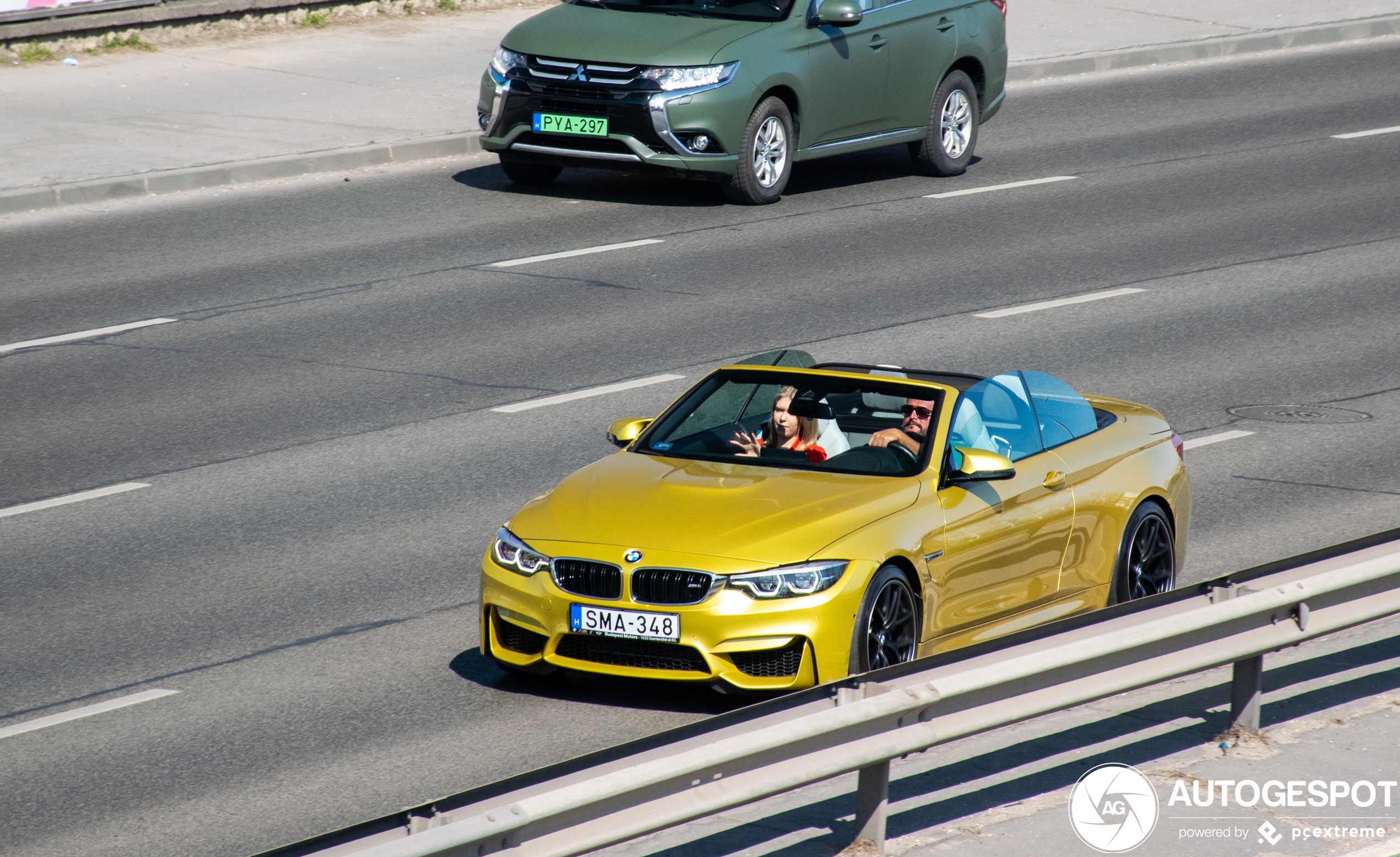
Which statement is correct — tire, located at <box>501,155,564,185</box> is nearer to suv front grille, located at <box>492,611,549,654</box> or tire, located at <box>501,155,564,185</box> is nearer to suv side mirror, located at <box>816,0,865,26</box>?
suv side mirror, located at <box>816,0,865,26</box>

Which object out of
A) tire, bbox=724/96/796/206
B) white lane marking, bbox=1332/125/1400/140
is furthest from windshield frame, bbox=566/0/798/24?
white lane marking, bbox=1332/125/1400/140

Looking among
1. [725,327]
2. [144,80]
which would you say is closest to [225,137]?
[144,80]

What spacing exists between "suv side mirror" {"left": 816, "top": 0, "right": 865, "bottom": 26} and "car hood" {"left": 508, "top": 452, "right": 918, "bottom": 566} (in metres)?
10.1

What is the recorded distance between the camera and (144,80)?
71.8 ft

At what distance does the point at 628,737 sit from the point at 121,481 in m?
4.44

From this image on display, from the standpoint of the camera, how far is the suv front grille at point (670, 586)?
7.37m

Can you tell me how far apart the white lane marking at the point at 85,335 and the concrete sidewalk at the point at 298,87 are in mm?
3980

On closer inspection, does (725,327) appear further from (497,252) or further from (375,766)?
(375,766)

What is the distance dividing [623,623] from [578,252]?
28.3ft

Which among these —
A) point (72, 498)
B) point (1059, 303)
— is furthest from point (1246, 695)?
point (1059, 303)

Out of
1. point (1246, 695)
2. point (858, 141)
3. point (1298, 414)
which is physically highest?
point (858, 141)

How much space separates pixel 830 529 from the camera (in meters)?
7.51

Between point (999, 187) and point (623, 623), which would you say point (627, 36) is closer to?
point (999, 187)

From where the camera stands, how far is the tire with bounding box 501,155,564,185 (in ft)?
59.1
